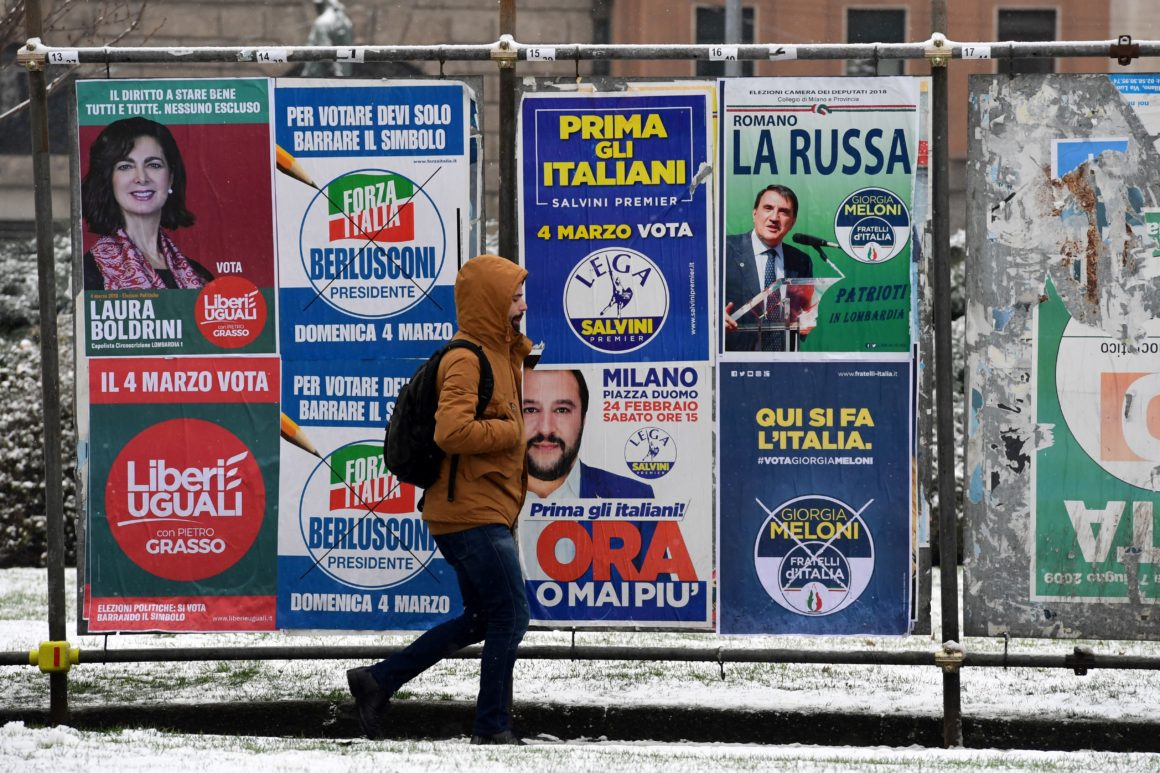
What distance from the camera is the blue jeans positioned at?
17.4 ft

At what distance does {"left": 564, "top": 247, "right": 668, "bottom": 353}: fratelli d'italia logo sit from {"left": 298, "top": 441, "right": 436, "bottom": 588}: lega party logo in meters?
0.97

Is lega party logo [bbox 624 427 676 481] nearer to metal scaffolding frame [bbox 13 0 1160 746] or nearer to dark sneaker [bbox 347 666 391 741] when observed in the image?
metal scaffolding frame [bbox 13 0 1160 746]

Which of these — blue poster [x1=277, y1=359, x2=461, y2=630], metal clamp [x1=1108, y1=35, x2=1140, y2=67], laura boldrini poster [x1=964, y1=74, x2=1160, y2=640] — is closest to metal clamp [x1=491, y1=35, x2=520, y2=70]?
blue poster [x1=277, y1=359, x2=461, y2=630]

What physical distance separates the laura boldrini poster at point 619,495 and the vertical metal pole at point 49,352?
1851 mm

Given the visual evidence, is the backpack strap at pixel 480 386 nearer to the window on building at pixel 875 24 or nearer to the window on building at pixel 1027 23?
the window on building at pixel 875 24

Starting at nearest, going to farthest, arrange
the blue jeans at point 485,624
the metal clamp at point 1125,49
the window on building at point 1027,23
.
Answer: the blue jeans at point 485,624
the metal clamp at point 1125,49
the window on building at point 1027,23

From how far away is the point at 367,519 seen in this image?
5.94 m

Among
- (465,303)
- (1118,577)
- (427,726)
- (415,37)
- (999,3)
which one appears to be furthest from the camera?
(999,3)

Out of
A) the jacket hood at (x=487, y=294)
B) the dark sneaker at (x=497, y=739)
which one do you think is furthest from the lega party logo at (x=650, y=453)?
the dark sneaker at (x=497, y=739)

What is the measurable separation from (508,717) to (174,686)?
1953 mm

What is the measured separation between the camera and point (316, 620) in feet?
19.5

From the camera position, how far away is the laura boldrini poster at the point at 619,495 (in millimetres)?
5832

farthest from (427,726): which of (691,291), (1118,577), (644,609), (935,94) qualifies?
(935,94)

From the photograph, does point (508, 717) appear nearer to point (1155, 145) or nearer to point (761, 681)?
point (761, 681)
